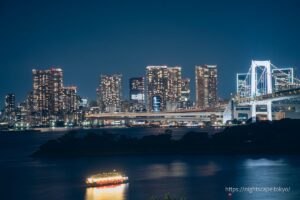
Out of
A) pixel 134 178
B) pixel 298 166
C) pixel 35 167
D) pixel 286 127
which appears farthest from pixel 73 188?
pixel 286 127

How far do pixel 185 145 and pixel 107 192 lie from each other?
12.2 m

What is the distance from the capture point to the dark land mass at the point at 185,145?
2883 cm

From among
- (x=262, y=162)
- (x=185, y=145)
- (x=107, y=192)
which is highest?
(x=185, y=145)

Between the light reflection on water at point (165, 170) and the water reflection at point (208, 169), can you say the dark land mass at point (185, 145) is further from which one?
the water reflection at point (208, 169)

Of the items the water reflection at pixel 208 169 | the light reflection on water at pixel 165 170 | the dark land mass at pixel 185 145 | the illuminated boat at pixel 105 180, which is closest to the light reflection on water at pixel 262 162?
the water reflection at pixel 208 169

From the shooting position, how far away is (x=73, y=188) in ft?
60.4

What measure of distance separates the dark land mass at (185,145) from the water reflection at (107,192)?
33.5 feet

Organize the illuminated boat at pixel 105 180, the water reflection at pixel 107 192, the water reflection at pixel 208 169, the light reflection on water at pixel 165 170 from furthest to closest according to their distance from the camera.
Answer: the water reflection at pixel 208 169 < the light reflection on water at pixel 165 170 < the illuminated boat at pixel 105 180 < the water reflection at pixel 107 192

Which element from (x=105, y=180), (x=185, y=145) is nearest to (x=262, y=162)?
(x=185, y=145)

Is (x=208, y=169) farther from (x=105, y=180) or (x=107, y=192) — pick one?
(x=107, y=192)

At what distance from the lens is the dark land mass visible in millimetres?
28828

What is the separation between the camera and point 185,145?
2942cm

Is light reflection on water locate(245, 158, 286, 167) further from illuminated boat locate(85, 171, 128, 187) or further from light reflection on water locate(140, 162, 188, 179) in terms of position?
illuminated boat locate(85, 171, 128, 187)

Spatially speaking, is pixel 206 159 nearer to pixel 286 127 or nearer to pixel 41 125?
pixel 286 127
